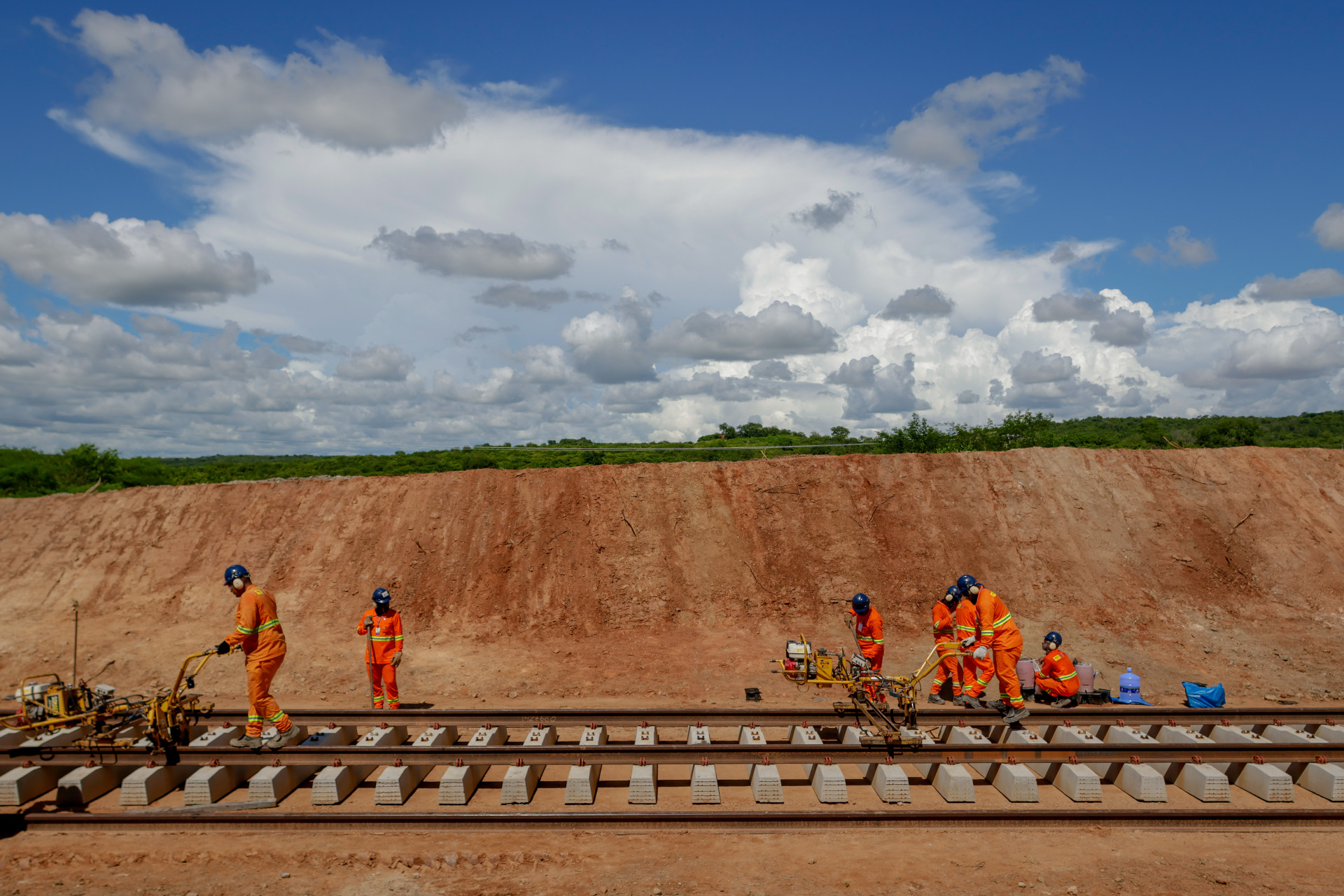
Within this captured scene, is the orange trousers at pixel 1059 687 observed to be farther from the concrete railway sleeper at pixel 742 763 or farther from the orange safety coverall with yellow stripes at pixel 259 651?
the orange safety coverall with yellow stripes at pixel 259 651

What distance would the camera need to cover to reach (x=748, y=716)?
32.4 ft

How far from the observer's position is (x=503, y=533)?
1980cm

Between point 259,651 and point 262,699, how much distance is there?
59 cm

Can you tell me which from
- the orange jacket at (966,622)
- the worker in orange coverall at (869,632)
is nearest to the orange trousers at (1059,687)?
the orange jacket at (966,622)

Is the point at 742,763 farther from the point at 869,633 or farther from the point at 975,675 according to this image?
the point at 975,675

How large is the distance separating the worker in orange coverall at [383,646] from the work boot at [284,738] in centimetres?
180

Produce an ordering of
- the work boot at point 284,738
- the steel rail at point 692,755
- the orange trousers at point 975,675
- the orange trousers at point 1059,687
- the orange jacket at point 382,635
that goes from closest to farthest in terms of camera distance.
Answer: the steel rail at point 692,755 < the work boot at point 284,738 < the orange trousers at point 975,675 < the orange trousers at point 1059,687 < the orange jacket at point 382,635

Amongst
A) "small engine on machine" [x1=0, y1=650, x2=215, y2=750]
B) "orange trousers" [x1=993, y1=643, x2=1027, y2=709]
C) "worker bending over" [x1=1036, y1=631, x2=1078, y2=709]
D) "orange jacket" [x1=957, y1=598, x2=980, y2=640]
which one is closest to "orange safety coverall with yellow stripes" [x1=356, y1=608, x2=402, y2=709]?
"small engine on machine" [x1=0, y1=650, x2=215, y2=750]

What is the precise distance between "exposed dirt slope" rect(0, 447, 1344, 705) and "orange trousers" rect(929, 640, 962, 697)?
3.24m

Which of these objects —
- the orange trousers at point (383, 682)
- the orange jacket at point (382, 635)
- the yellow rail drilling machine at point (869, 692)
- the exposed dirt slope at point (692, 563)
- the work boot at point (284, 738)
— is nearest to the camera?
the yellow rail drilling machine at point (869, 692)

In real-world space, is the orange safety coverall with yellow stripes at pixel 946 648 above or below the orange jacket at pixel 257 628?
below

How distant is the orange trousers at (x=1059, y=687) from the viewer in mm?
10688

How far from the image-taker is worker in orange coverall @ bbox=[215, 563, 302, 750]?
8.55 metres

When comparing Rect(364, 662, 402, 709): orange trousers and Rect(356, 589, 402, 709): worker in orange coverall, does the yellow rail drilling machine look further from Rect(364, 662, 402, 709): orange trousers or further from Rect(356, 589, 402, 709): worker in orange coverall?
Rect(364, 662, 402, 709): orange trousers
